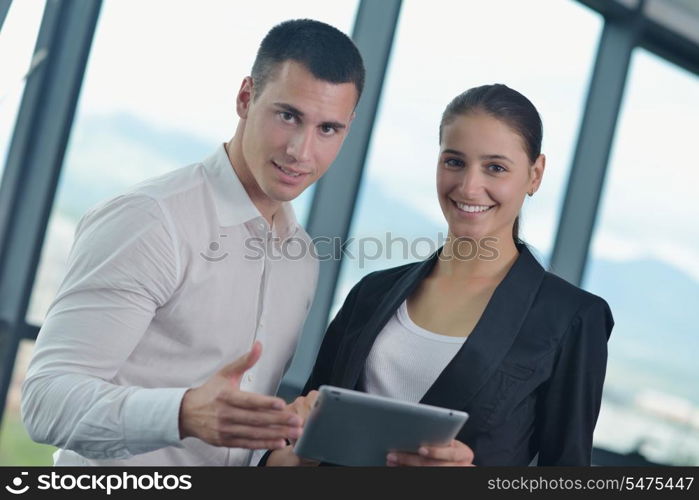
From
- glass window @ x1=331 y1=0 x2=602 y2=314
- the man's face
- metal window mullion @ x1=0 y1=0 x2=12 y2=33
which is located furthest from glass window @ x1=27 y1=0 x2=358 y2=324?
the man's face

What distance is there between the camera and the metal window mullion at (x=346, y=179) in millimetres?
3562

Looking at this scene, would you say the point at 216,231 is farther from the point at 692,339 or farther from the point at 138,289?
the point at 692,339

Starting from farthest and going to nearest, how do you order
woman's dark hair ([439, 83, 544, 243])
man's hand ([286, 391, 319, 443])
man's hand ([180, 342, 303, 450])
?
woman's dark hair ([439, 83, 544, 243]), man's hand ([286, 391, 319, 443]), man's hand ([180, 342, 303, 450])

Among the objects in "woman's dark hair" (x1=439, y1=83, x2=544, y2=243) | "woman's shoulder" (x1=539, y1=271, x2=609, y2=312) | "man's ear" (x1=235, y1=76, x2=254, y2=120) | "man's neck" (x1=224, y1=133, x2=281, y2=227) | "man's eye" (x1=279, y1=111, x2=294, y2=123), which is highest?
"woman's dark hair" (x1=439, y1=83, x2=544, y2=243)

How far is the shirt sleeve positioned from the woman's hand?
428mm

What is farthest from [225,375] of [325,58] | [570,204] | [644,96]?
[644,96]

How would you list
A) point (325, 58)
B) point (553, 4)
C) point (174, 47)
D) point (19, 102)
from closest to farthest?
1. point (325, 58)
2. point (19, 102)
3. point (174, 47)
4. point (553, 4)

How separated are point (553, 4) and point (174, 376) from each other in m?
3.08

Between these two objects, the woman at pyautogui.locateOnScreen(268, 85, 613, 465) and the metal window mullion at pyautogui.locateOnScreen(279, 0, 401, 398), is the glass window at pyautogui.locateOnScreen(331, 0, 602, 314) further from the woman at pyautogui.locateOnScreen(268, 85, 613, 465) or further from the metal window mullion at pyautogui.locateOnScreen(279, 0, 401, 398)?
the woman at pyautogui.locateOnScreen(268, 85, 613, 465)

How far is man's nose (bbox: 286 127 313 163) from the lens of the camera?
1.87 m

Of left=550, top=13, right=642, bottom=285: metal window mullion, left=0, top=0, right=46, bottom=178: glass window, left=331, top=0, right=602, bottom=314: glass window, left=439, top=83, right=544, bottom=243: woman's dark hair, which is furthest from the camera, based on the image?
left=550, top=13, right=642, bottom=285: metal window mullion

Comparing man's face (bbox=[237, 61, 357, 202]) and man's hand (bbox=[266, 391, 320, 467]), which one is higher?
man's face (bbox=[237, 61, 357, 202])

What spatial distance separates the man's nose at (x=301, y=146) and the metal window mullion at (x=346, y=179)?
1.72m

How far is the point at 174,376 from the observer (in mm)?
1781
